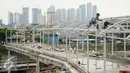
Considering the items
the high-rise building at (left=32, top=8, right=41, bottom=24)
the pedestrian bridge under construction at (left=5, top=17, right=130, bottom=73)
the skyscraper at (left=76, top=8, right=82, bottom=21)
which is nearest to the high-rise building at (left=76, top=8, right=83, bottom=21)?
the skyscraper at (left=76, top=8, right=82, bottom=21)

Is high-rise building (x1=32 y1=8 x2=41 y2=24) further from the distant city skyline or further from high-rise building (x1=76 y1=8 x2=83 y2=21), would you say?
high-rise building (x1=76 y1=8 x2=83 y2=21)

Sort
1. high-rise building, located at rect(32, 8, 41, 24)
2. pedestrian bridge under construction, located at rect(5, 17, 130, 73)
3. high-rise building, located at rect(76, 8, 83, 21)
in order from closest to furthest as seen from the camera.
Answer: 1. pedestrian bridge under construction, located at rect(5, 17, 130, 73)
2. high-rise building, located at rect(76, 8, 83, 21)
3. high-rise building, located at rect(32, 8, 41, 24)

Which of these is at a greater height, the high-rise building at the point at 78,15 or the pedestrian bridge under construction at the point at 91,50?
the high-rise building at the point at 78,15

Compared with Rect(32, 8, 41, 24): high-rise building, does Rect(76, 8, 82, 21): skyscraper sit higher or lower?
lower

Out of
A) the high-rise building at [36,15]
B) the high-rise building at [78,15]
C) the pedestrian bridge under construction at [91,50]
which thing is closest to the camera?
the pedestrian bridge under construction at [91,50]

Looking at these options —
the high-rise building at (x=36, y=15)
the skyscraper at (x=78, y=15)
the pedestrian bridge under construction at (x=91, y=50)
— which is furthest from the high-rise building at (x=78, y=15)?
the high-rise building at (x=36, y=15)

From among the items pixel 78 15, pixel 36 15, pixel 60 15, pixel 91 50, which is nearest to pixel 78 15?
pixel 78 15

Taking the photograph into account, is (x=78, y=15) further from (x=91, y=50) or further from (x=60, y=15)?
(x=91, y=50)

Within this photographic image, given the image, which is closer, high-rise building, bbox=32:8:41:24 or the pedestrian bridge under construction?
the pedestrian bridge under construction

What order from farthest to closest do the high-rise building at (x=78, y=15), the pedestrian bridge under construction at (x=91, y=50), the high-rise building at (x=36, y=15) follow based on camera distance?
the high-rise building at (x=36, y=15), the high-rise building at (x=78, y=15), the pedestrian bridge under construction at (x=91, y=50)

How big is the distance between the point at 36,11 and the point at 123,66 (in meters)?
85.8

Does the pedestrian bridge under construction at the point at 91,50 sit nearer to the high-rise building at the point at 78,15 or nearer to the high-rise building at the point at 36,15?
the high-rise building at the point at 78,15

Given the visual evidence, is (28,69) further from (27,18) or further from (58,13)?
(27,18)

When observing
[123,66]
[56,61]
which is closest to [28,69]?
[56,61]
